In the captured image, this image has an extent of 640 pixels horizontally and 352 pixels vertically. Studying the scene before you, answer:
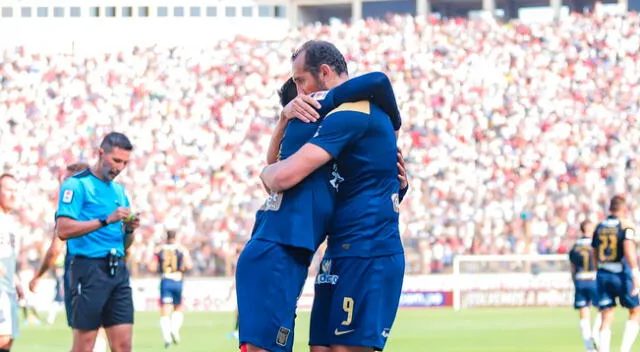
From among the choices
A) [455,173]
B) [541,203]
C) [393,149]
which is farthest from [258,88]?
[393,149]

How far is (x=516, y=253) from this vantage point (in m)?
35.3

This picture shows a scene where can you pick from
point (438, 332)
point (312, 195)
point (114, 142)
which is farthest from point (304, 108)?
point (438, 332)

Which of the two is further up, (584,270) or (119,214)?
(119,214)

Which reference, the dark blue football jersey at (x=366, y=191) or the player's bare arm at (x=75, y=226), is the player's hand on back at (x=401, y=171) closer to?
the dark blue football jersey at (x=366, y=191)

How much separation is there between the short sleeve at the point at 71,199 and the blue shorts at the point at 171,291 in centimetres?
1303

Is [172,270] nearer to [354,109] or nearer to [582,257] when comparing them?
[582,257]

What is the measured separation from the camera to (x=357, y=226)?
7.06 meters

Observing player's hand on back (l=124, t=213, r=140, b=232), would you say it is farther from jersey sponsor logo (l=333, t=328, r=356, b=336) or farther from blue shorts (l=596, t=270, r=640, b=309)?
blue shorts (l=596, t=270, r=640, b=309)

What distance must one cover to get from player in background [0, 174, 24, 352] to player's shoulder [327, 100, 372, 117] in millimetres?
5686

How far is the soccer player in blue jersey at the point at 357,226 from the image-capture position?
697cm

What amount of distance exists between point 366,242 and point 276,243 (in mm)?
504

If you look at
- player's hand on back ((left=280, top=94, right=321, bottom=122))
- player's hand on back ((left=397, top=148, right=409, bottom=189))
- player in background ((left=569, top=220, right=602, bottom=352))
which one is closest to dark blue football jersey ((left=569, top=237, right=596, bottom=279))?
player in background ((left=569, top=220, right=602, bottom=352))

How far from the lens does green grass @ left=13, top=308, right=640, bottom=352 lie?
21.6m

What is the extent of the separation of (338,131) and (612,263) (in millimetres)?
13013
